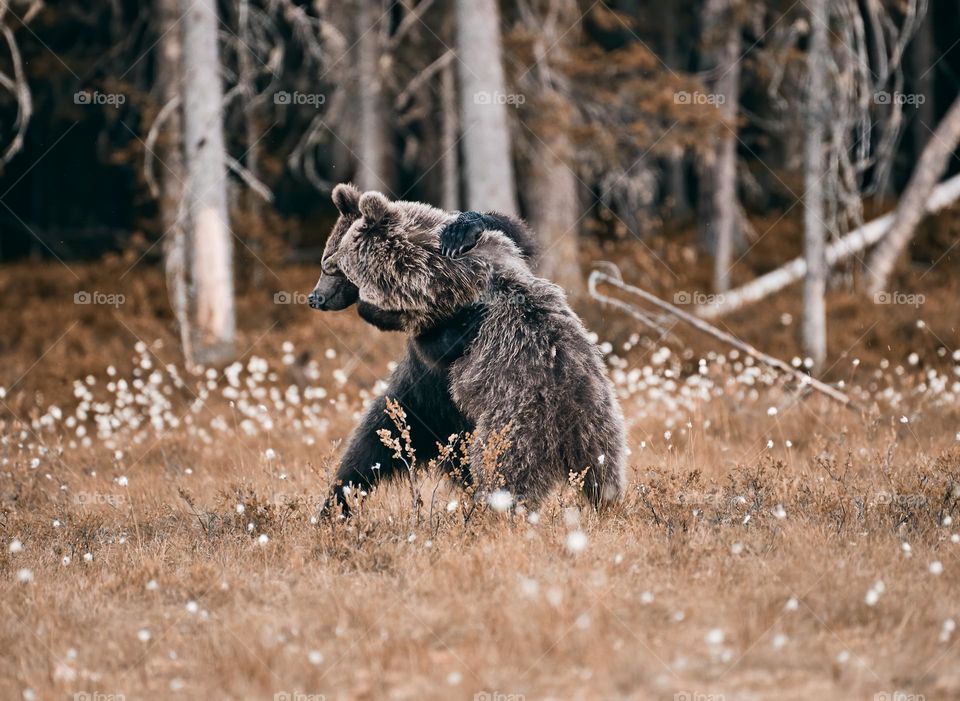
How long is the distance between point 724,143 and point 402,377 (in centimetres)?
967

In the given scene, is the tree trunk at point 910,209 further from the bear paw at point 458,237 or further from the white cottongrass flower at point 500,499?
the white cottongrass flower at point 500,499

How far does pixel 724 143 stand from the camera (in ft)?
46.2

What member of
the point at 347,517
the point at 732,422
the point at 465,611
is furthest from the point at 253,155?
the point at 465,611

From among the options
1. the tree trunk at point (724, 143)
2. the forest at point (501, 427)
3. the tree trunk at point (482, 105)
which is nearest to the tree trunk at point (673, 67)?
the forest at point (501, 427)

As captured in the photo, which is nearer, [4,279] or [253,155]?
[253,155]

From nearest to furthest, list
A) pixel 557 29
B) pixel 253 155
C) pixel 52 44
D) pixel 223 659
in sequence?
pixel 223 659 < pixel 557 29 < pixel 253 155 < pixel 52 44

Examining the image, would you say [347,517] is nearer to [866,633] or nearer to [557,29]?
[866,633]

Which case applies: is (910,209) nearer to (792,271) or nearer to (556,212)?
(792,271)

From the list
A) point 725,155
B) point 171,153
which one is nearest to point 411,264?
point 171,153

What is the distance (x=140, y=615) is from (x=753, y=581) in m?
2.78

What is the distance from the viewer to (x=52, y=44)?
18.9 metres

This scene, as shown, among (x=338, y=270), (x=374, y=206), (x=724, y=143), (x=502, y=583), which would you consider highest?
(x=724, y=143)

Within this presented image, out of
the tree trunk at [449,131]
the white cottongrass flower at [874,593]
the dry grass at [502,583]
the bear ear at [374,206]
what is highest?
the tree trunk at [449,131]

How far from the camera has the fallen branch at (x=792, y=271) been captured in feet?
41.7
